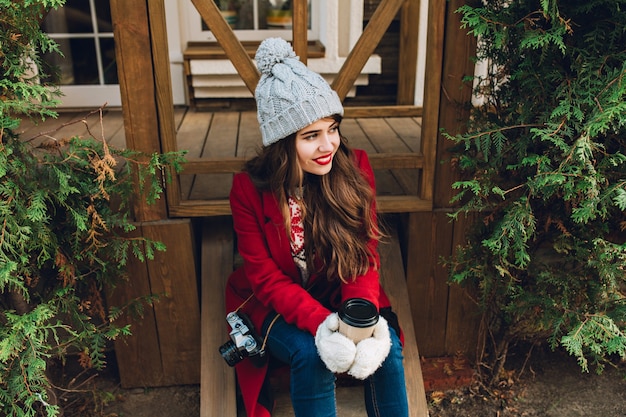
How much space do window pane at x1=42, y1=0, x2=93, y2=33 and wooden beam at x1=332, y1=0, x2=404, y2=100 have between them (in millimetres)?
2458

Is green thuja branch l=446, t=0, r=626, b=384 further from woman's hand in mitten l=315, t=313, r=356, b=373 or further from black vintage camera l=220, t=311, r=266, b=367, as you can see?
black vintage camera l=220, t=311, r=266, b=367

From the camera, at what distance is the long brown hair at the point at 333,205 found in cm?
211

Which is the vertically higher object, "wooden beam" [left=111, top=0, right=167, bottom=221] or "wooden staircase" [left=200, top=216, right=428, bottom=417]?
"wooden beam" [left=111, top=0, right=167, bottom=221]

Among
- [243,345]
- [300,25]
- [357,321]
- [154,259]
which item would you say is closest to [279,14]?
[300,25]

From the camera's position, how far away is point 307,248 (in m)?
2.19

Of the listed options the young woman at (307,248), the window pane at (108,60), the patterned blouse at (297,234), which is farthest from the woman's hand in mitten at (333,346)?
the window pane at (108,60)

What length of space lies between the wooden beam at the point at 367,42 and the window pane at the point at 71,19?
246 centimetres

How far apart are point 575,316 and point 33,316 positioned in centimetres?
187

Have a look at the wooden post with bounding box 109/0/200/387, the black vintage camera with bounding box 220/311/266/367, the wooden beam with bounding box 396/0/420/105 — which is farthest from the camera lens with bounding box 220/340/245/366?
the wooden beam with bounding box 396/0/420/105

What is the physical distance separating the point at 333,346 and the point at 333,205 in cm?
50

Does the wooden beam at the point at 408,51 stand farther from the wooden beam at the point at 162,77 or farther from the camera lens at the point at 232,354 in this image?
the camera lens at the point at 232,354

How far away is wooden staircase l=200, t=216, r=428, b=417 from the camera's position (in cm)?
239

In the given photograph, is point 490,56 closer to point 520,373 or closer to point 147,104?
point 147,104

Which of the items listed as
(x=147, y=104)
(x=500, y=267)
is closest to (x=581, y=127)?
(x=500, y=267)
